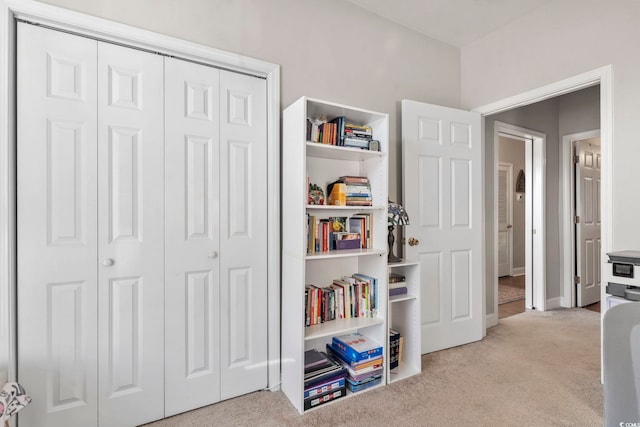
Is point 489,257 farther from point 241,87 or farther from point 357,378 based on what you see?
point 241,87

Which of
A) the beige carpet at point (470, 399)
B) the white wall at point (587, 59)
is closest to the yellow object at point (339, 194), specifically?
the beige carpet at point (470, 399)

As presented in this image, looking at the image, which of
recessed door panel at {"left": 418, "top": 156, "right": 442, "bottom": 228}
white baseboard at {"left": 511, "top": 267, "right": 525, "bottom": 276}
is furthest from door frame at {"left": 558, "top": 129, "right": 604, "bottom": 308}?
recessed door panel at {"left": 418, "top": 156, "right": 442, "bottom": 228}

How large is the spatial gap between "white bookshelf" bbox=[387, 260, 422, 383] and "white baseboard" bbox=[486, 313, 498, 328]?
1311mm

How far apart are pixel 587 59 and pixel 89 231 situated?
3.26 metres

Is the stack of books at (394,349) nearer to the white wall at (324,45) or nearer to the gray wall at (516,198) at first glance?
the white wall at (324,45)

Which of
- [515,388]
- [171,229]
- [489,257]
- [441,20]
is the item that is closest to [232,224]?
[171,229]

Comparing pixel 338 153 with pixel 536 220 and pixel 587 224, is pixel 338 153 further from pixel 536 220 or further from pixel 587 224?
pixel 587 224

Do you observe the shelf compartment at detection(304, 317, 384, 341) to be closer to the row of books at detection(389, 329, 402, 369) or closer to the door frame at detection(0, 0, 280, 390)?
the row of books at detection(389, 329, 402, 369)

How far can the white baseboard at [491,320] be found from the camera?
3.31m

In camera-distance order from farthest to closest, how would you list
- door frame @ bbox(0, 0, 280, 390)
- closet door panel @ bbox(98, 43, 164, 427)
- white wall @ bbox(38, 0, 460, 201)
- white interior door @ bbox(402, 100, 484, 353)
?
white interior door @ bbox(402, 100, 484, 353) < white wall @ bbox(38, 0, 460, 201) < closet door panel @ bbox(98, 43, 164, 427) < door frame @ bbox(0, 0, 280, 390)

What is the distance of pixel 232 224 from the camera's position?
2.05 metres

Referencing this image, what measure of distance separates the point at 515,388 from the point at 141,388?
88.9 inches

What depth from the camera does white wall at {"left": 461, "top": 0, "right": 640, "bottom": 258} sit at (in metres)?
2.04

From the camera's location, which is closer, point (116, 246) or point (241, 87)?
point (116, 246)
